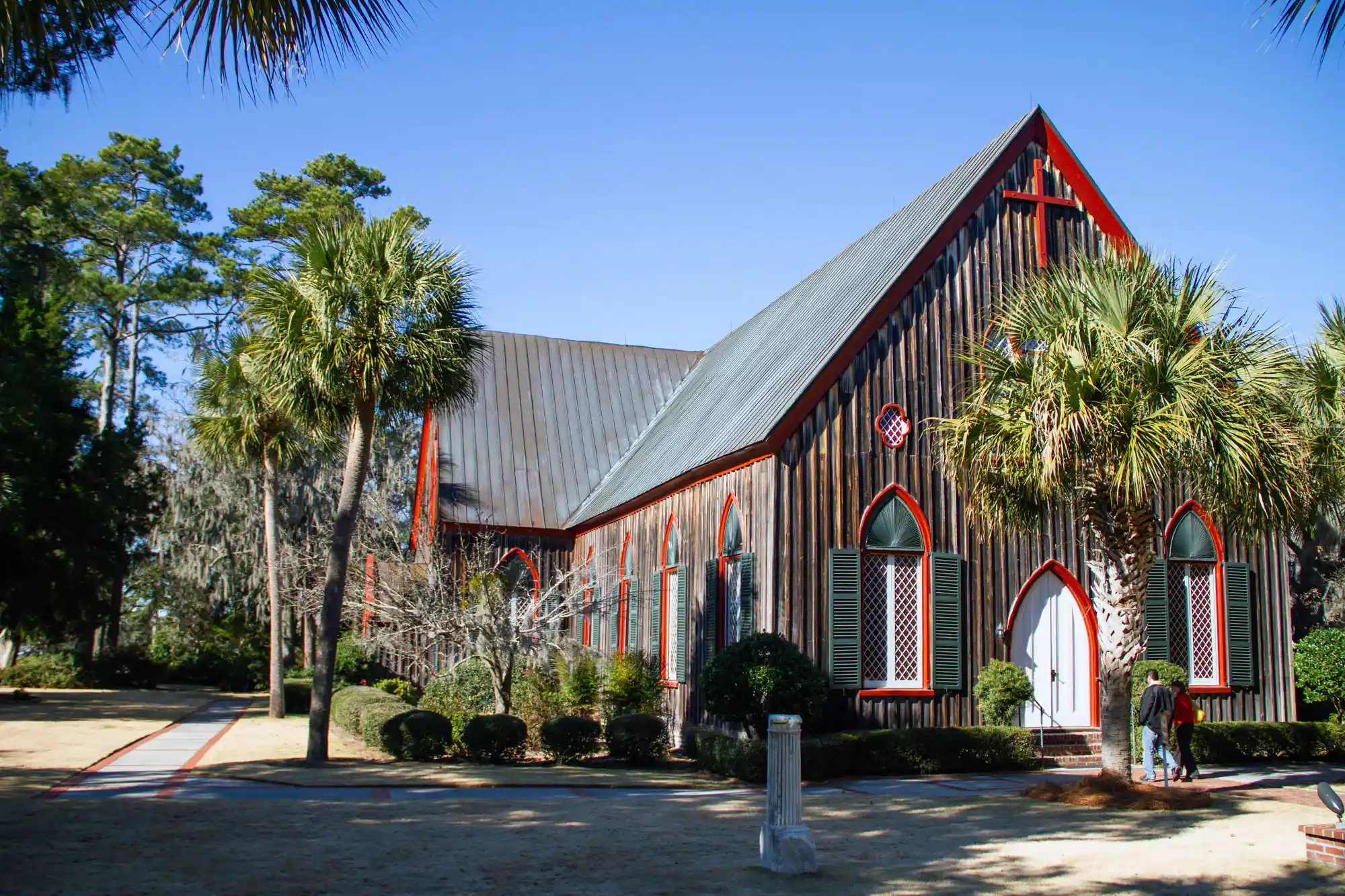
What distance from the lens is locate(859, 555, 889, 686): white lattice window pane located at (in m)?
16.7

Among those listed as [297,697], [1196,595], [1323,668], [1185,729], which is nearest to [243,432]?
Answer: [297,697]

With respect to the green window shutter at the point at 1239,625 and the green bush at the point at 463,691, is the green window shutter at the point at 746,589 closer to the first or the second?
the green bush at the point at 463,691

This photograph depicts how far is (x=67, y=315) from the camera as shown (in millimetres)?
38625

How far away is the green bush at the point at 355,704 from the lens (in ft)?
62.3

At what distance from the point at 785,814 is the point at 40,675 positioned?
1194 inches

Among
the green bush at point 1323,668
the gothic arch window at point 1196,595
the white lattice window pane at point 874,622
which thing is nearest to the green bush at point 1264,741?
the gothic arch window at point 1196,595

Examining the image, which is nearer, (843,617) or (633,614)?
(843,617)

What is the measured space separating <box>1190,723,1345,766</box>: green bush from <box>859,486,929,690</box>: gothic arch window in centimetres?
417

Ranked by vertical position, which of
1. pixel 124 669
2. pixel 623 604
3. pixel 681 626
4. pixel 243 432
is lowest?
pixel 124 669

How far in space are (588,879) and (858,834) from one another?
324 centimetres

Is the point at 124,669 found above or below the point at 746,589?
below

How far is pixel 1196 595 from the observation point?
18562mm

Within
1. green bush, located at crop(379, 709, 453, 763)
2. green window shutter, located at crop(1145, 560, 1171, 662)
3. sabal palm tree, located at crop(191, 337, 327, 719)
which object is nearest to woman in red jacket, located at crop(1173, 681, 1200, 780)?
green window shutter, located at crop(1145, 560, 1171, 662)

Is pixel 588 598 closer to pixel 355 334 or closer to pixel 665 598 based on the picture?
pixel 665 598
